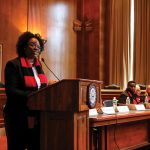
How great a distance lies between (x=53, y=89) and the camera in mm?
2596

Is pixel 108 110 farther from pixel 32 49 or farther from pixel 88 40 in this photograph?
pixel 88 40

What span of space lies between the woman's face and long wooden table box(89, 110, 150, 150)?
2.50 ft

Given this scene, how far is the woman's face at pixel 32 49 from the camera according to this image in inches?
113

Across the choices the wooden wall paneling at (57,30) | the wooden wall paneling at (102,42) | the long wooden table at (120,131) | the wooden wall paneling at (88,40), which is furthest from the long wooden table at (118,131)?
the wooden wall paneling at (88,40)

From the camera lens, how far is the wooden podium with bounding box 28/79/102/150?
2.54 m

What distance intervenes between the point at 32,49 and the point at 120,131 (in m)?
1.62

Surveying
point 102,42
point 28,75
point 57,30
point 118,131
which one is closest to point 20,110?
point 28,75

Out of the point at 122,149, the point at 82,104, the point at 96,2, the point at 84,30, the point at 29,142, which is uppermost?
the point at 96,2

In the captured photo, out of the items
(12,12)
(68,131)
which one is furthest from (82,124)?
(12,12)

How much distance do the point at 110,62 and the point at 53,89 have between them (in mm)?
8222

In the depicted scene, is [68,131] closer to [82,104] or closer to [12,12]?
[82,104]

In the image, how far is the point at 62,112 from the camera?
8.46ft

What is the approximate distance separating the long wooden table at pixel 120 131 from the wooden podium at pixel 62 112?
479 millimetres

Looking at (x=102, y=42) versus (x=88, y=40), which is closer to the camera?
(x=102, y=42)
